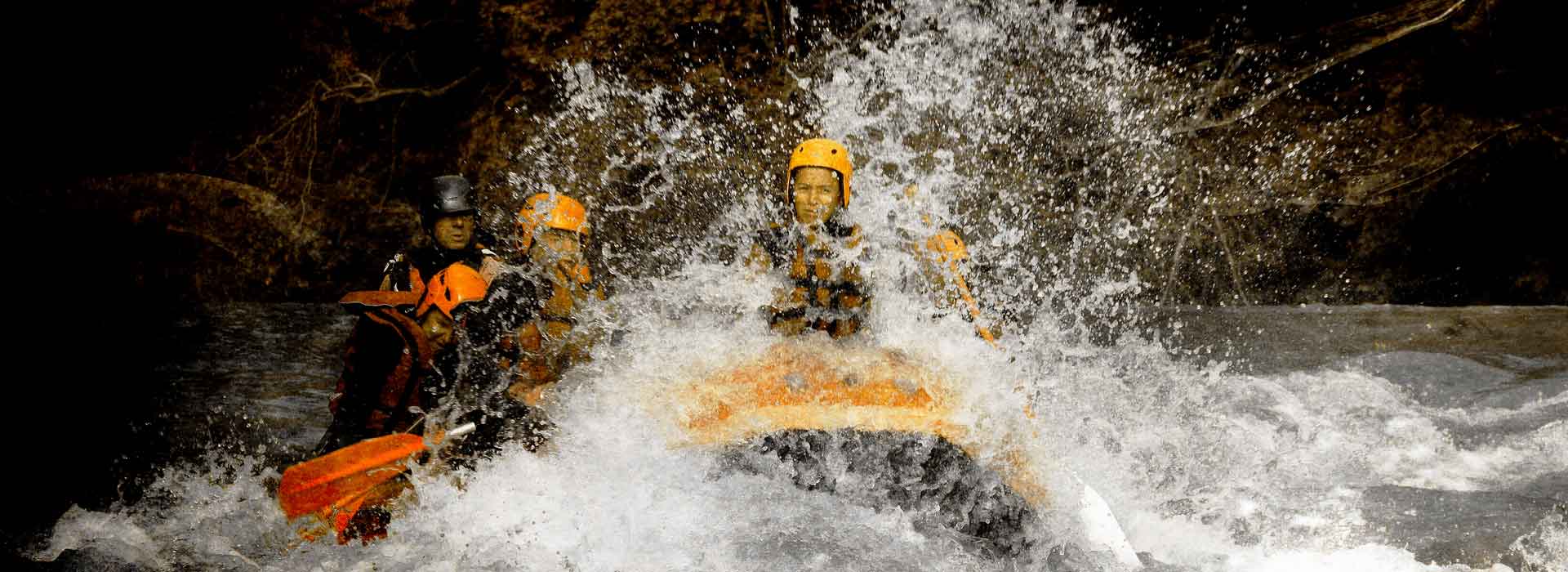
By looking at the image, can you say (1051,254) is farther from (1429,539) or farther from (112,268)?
(112,268)

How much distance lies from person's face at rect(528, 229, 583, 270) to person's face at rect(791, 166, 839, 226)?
37.5 inches

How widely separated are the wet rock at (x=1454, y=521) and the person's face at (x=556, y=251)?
125 inches

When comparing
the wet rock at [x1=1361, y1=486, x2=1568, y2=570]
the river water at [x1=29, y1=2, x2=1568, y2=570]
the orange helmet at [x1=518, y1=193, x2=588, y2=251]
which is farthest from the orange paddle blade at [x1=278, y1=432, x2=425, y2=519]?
the wet rock at [x1=1361, y1=486, x2=1568, y2=570]

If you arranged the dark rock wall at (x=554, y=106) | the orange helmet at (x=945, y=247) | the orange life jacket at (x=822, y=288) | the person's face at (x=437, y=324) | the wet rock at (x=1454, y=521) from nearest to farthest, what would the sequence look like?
the person's face at (x=437, y=324) < the wet rock at (x=1454, y=521) < the orange life jacket at (x=822, y=288) < the orange helmet at (x=945, y=247) < the dark rock wall at (x=554, y=106)

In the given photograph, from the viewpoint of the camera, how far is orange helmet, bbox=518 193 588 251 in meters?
3.51

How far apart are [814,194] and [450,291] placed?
137cm

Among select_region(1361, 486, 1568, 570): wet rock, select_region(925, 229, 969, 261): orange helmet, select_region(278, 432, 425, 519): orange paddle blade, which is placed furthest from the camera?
select_region(925, 229, 969, 261): orange helmet

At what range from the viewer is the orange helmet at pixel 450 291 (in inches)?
107

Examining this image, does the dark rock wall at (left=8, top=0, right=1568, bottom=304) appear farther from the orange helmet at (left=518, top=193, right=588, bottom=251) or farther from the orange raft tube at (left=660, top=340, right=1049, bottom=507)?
the orange raft tube at (left=660, top=340, right=1049, bottom=507)

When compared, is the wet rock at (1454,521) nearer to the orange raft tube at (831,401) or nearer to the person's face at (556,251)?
the orange raft tube at (831,401)

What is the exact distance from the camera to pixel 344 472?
7.75 ft

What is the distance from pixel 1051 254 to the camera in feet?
28.9

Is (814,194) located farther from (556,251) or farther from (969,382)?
(556,251)

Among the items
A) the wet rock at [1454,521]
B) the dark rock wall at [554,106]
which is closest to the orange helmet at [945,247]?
the wet rock at [1454,521]
